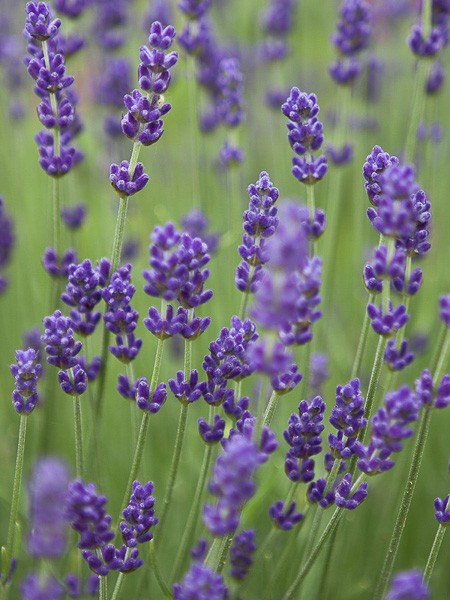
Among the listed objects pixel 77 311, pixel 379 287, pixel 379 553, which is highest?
pixel 379 287

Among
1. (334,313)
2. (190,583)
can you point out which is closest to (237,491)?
(190,583)

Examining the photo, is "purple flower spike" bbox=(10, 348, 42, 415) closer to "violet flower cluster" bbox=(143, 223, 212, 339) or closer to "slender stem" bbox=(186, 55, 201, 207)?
"violet flower cluster" bbox=(143, 223, 212, 339)

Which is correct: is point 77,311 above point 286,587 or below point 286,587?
above

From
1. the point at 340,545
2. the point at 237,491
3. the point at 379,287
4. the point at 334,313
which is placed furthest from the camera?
the point at 334,313

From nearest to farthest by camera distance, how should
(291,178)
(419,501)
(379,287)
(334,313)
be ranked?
1. (379,287)
2. (419,501)
3. (334,313)
4. (291,178)

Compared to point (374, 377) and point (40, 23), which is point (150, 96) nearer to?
point (40, 23)

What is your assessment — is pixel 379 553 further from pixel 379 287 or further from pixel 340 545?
pixel 379 287

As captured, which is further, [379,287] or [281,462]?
[281,462]
